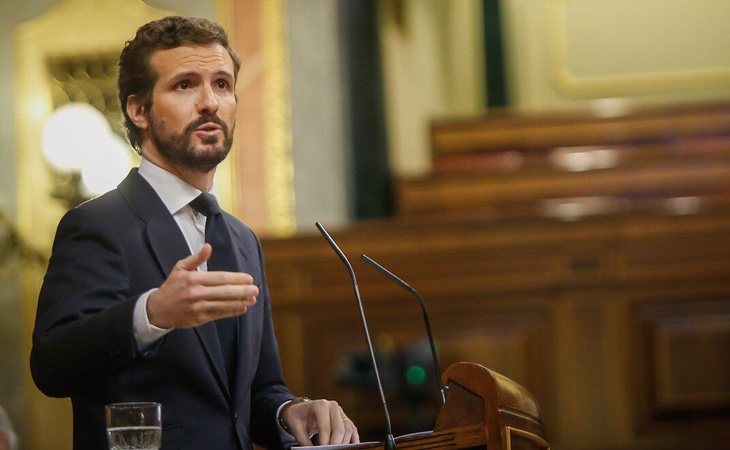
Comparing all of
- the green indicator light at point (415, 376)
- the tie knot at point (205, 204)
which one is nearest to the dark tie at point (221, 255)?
the tie knot at point (205, 204)

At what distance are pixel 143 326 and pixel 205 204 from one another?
29cm

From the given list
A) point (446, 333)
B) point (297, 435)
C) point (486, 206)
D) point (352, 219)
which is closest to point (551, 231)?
point (446, 333)

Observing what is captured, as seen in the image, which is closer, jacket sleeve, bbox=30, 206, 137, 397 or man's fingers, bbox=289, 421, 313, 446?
jacket sleeve, bbox=30, 206, 137, 397

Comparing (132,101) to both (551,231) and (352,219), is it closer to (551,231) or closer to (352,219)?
(551,231)

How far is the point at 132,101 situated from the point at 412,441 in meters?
0.63

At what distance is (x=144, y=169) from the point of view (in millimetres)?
1792

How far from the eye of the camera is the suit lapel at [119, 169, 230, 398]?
1.70m

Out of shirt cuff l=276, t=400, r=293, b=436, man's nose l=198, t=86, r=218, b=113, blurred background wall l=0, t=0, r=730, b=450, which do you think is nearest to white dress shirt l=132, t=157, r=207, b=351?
man's nose l=198, t=86, r=218, b=113

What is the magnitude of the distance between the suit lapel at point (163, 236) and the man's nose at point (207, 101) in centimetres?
14

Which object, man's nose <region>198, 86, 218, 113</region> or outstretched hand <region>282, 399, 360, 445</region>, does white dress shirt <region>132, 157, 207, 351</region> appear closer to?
man's nose <region>198, 86, 218, 113</region>

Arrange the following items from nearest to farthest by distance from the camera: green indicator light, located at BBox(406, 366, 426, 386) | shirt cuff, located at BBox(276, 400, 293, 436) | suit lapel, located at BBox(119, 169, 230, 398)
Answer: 1. suit lapel, located at BBox(119, 169, 230, 398)
2. shirt cuff, located at BBox(276, 400, 293, 436)
3. green indicator light, located at BBox(406, 366, 426, 386)

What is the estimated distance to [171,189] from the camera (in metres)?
1.77

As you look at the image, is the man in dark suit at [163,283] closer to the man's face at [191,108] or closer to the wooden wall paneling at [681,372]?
the man's face at [191,108]

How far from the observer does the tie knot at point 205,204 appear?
178cm
